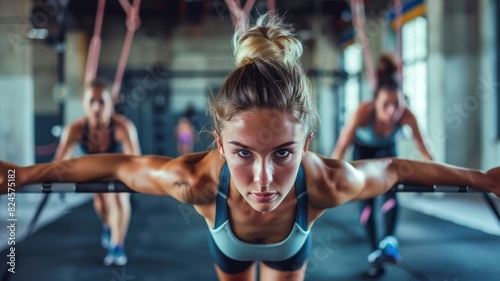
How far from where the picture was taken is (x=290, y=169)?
0.63 m

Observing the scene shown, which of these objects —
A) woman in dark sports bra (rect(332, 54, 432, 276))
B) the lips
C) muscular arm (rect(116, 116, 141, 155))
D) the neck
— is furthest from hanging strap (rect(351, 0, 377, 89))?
the lips

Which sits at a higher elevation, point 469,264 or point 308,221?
point 308,221

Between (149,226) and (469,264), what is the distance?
181 centimetres

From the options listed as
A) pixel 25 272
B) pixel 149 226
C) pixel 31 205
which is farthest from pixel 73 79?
pixel 25 272

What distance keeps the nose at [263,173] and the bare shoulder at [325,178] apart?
185 mm

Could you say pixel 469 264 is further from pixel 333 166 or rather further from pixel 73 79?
pixel 73 79

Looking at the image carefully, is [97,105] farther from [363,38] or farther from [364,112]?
[363,38]

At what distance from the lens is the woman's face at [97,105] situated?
6.79ft

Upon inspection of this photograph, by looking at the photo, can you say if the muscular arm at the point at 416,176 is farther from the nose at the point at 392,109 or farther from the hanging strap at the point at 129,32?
the hanging strap at the point at 129,32

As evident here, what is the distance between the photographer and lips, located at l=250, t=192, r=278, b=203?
623mm

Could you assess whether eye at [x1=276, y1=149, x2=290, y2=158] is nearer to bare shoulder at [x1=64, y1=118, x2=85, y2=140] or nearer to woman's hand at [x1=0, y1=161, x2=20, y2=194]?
woman's hand at [x1=0, y1=161, x2=20, y2=194]

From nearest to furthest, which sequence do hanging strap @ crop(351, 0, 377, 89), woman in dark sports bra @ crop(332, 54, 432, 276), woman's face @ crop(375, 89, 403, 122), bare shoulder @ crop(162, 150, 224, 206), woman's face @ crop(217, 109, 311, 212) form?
woman's face @ crop(217, 109, 311, 212)
bare shoulder @ crop(162, 150, 224, 206)
woman in dark sports bra @ crop(332, 54, 432, 276)
woman's face @ crop(375, 89, 403, 122)
hanging strap @ crop(351, 0, 377, 89)

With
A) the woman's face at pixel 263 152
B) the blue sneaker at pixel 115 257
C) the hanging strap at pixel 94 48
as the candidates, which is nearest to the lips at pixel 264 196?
the woman's face at pixel 263 152

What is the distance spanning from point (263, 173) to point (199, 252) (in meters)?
1.58
